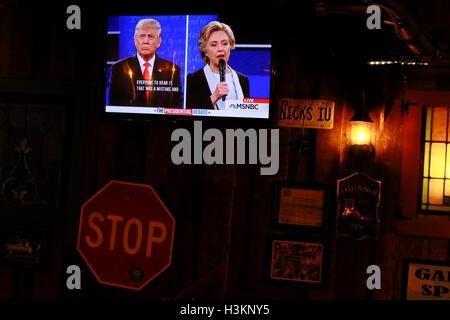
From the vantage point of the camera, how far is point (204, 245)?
168 inches

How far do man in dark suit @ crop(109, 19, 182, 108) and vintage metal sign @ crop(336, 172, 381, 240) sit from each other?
181 cm

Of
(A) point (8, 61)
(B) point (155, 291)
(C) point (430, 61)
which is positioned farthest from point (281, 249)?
(A) point (8, 61)

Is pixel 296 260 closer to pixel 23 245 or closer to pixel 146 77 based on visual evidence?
pixel 146 77

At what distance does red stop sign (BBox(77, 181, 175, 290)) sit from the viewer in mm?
3955

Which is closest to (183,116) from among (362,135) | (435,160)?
(362,135)

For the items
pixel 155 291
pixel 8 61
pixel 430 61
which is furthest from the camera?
pixel 8 61

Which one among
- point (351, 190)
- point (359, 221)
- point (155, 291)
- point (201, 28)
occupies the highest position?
point (201, 28)

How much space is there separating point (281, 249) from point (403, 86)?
194 centimetres

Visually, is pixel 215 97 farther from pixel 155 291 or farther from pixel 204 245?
pixel 155 291

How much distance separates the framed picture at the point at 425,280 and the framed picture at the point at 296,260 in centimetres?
79

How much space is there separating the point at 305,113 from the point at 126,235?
2099 mm

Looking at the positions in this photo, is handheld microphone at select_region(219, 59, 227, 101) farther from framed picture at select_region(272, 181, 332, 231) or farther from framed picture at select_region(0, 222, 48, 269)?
framed picture at select_region(0, 222, 48, 269)

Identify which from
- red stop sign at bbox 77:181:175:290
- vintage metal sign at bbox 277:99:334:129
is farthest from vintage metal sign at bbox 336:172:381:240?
red stop sign at bbox 77:181:175:290

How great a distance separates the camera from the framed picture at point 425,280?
3.90 metres
